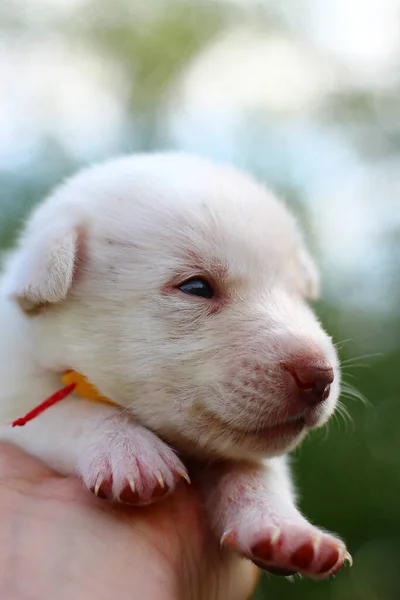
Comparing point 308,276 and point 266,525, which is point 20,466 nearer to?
point 266,525

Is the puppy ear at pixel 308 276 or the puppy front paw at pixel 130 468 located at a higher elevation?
the puppy ear at pixel 308 276

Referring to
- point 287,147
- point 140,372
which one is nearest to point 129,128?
point 287,147

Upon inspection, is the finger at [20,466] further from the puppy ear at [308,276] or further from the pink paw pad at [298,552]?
the puppy ear at [308,276]

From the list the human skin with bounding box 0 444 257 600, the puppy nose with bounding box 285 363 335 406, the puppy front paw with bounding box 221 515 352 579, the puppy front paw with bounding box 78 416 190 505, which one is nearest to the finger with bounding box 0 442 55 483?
the human skin with bounding box 0 444 257 600

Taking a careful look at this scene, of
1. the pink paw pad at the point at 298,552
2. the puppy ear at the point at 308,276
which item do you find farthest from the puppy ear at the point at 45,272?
the pink paw pad at the point at 298,552

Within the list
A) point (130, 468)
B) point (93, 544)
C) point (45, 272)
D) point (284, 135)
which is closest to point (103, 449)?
point (130, 468)

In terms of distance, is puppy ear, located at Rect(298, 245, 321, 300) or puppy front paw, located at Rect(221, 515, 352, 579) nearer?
puppy front paw, located at Rect(221, 515, 352, 579)

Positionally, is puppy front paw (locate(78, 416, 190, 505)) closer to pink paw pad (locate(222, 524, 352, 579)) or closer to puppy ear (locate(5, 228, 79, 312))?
pink paw pad (locate(222, 524, 352, 579))
